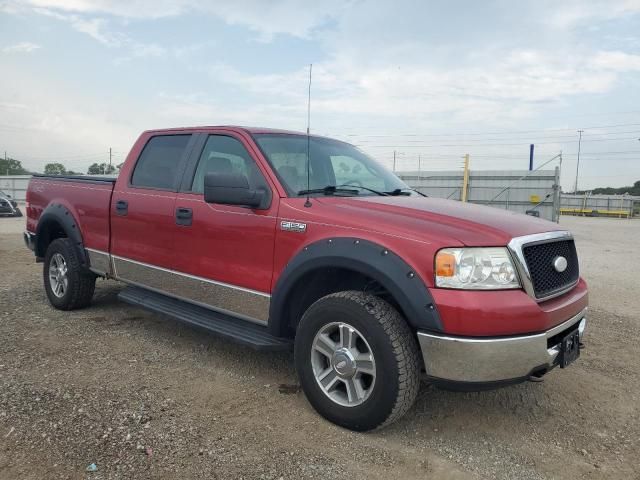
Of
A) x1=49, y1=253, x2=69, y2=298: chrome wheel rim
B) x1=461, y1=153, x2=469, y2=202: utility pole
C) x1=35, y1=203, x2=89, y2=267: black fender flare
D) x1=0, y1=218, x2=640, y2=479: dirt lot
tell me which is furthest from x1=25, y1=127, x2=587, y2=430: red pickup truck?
x1=461, y1=153, x2=469, y2=202: utility pole

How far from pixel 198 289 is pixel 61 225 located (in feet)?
7.61

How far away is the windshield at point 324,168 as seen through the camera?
3760 millimetres

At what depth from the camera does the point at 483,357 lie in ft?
8.96

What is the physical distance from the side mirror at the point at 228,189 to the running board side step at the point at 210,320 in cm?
91

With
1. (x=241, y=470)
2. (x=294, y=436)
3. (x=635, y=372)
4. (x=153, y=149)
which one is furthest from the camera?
(x=153, y=149)

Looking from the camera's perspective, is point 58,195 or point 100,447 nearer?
point 100,447

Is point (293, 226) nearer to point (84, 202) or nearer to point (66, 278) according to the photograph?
point (84, 202)

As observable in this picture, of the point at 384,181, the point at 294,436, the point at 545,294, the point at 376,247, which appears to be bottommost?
the point at 294,436

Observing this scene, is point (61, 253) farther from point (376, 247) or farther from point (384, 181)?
point (376, 247)

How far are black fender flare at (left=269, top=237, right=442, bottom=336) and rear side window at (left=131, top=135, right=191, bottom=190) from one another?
1.58 metres

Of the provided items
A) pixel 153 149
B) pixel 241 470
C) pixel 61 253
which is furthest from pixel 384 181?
pixel 61 253

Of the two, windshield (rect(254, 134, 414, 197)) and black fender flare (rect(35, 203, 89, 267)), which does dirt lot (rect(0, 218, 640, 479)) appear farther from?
windshield (rect(254, 134, 414, 197))

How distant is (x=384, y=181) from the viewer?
4.35 metres

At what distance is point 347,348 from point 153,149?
110 inches
